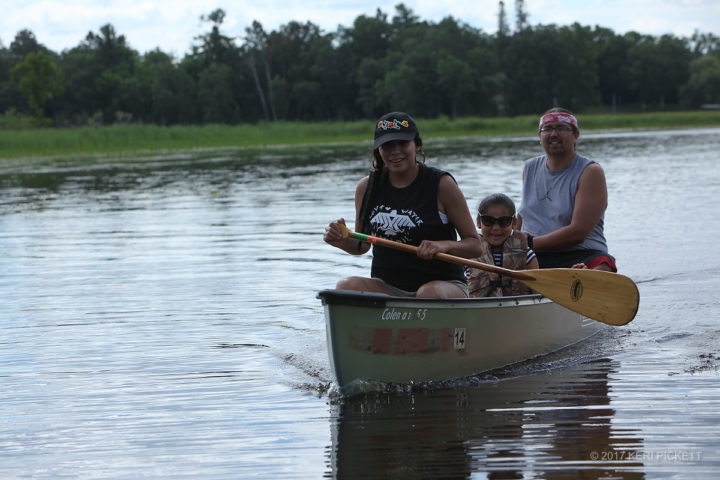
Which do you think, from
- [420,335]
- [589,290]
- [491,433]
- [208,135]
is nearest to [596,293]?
[589,290]

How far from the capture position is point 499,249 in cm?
664

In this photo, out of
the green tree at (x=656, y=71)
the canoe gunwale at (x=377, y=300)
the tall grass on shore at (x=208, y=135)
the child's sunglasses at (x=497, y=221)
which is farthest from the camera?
the green tree at (x=656, y=71)

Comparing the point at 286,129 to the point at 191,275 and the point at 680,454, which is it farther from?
the point at 680,454

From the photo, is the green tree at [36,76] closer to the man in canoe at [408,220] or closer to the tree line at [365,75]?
the tree line at [365,75]

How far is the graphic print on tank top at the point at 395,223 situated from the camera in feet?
18.5

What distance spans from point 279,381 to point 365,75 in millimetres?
94052

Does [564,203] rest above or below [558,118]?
below

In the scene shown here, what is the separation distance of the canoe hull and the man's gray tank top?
100 cm

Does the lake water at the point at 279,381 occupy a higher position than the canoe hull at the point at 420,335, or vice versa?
the canoe hull at the point at 420,335

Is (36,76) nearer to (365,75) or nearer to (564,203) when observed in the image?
(365,75)

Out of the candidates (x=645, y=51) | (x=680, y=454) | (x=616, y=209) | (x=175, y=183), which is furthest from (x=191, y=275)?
(x=645, y=51)

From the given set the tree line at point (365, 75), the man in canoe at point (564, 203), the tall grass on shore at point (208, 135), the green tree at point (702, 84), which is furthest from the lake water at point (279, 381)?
the green tree at point (702, 84)

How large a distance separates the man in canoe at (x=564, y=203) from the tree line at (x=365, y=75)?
259ft

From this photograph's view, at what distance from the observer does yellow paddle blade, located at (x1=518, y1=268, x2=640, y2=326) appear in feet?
21.1
